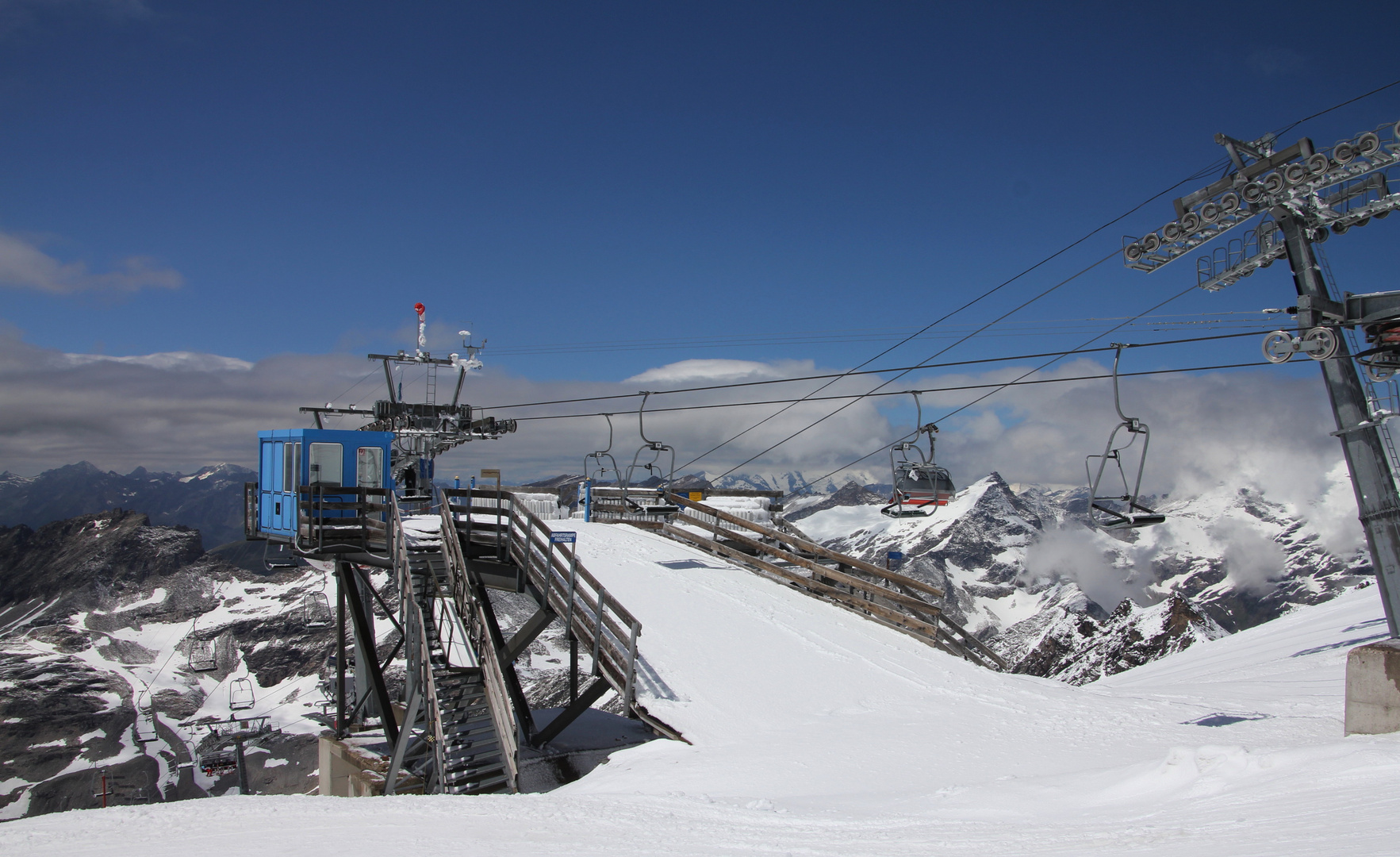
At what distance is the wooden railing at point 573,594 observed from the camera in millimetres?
12773

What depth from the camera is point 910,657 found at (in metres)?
14.6

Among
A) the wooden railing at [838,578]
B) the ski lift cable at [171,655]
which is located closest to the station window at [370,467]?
the wooden railing at [838,578]

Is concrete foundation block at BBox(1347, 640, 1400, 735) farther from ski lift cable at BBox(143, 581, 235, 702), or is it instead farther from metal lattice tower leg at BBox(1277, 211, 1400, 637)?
ski lift cable at BBox(143, 581, 235, 702)

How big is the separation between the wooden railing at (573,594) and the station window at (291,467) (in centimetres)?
387

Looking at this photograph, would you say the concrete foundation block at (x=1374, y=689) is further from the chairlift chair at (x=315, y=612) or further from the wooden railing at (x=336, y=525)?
the chairlift chair at (x=315, y=612)

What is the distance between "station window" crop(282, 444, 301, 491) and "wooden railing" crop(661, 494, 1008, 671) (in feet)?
33.7

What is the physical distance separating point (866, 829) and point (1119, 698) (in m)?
7.57

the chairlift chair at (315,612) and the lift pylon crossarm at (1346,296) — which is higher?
the lift pylon crossarm at (1346,296)

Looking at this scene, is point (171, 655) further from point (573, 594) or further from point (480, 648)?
point (480, 648)

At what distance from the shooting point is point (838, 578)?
60.4 feet

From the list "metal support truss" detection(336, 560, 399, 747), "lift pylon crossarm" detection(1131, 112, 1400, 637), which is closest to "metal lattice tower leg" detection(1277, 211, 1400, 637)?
"lift pylon crossarm" detection(1131, 112, 1400, 637)

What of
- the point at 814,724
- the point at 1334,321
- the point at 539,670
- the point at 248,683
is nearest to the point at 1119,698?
the point at 814,724

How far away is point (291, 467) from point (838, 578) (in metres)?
13.9

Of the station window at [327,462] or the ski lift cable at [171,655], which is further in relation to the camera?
the ski lift cable at [171,655]
